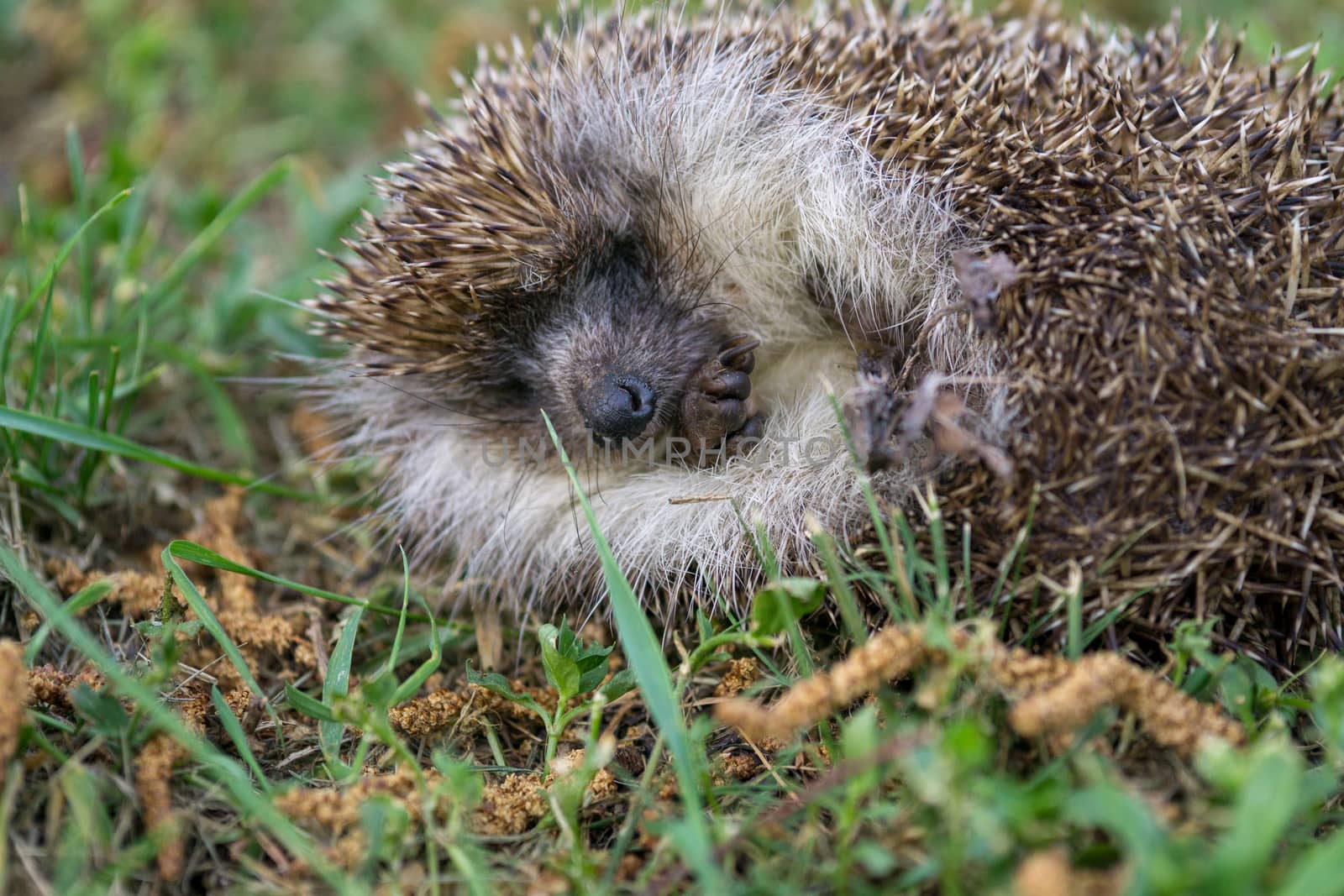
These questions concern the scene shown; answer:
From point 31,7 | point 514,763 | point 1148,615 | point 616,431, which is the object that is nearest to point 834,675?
point 1148,615

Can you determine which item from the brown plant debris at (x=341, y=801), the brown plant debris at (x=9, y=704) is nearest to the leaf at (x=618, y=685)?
the brown plant debris at (x=341, y=801)

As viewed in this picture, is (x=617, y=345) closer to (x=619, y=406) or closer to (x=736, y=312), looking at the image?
(x=619, y=406)

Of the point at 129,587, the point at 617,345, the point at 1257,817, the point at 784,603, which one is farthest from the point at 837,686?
the point at 129,587

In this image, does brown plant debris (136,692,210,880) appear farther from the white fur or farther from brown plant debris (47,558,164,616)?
the white fur

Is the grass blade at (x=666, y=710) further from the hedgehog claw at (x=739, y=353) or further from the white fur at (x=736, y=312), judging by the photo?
the hedgehog claw at (x=739, y=353)

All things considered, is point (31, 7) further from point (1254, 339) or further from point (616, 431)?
point (1254, 339)
